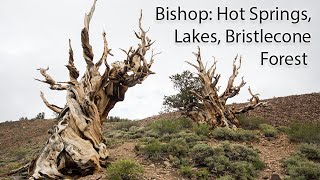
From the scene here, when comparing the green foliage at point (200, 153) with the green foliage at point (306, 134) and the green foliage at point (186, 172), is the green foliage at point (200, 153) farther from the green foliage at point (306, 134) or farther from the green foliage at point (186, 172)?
the green foliage at point (306, 134)

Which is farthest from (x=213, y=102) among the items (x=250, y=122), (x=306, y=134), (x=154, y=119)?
(x=154, y=119)

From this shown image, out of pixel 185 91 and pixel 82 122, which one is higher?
pixel 185 91

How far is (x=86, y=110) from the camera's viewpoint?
11109 mm

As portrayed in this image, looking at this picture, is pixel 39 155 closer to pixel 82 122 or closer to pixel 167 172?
pixel 82 122

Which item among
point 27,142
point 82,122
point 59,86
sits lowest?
point 27,142

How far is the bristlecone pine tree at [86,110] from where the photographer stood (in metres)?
10.1

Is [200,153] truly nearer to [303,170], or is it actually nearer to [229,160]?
[229,160]

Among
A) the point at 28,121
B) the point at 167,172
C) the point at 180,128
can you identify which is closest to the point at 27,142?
the point at 28,121

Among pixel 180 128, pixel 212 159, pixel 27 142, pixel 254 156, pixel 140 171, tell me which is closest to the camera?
pixel 140 171

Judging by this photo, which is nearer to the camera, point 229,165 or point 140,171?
point 140,171

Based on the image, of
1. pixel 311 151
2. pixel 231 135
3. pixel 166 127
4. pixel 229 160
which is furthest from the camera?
pixel 166 127

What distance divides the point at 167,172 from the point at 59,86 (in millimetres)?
4426

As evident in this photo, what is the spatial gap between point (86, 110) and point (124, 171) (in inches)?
106

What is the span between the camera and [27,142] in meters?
24.0
